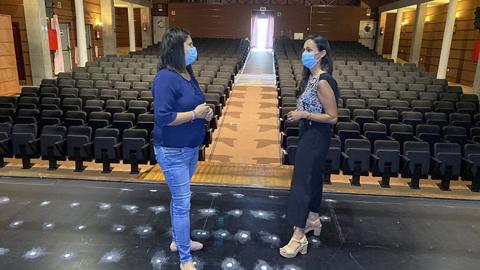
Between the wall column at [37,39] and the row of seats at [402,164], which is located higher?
the wall column at [37,39]

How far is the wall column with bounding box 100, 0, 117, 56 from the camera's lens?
41.3 ft

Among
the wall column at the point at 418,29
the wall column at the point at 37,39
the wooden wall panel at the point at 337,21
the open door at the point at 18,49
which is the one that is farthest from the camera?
the wooden wall panel at the point at 337,21

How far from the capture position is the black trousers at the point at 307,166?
74.3 inches

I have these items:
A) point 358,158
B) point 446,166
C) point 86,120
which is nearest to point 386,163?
point 358,158

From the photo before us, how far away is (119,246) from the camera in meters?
2.07

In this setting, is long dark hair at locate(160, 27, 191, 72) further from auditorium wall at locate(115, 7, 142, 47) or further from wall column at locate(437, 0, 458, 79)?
auditorium wall at locate(115, 7, 142, 47)

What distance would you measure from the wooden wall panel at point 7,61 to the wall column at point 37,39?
54 cm

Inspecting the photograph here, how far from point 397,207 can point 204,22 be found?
58.4ft

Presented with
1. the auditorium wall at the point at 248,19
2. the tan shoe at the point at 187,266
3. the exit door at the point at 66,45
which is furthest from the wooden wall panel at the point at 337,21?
the tan shoe at the point at 187,266

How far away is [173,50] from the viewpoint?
63.2 inches

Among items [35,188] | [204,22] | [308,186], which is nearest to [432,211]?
[308,186]

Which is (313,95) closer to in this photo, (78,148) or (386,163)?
(386,163)

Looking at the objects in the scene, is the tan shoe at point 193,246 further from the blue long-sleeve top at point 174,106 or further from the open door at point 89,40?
the open door at point 89,40

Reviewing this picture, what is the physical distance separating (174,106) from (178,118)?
0.07m
